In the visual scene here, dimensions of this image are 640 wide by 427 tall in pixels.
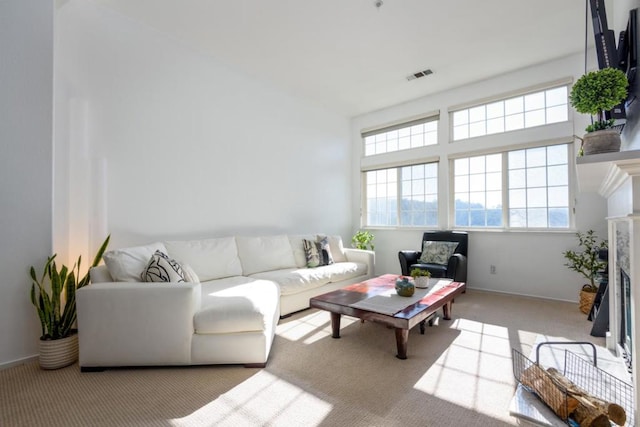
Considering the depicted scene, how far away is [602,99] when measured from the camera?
5.43 feet

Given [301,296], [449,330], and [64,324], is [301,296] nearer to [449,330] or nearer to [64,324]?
[449,330]

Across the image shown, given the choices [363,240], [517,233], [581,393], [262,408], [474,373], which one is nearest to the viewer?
[581,393]

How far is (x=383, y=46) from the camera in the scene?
3.50 m

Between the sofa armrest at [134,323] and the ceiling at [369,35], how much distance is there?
261cm

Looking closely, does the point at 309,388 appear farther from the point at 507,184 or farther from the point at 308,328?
the point at 507,184

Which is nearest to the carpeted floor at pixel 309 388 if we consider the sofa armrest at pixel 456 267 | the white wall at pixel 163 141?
the sofa armrest at pixel 456 267

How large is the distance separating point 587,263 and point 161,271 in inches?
176

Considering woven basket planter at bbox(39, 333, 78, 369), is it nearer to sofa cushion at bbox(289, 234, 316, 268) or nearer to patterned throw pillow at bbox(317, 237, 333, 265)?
sofa cushion at bbox(289, 234, 316, 268)

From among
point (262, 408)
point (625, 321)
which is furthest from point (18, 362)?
point (625, 321)

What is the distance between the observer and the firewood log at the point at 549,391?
5.06 feet

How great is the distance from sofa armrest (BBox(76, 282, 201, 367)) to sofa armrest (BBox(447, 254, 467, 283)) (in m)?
3.11

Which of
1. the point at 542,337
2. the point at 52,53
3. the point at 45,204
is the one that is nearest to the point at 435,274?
the point at 542,337

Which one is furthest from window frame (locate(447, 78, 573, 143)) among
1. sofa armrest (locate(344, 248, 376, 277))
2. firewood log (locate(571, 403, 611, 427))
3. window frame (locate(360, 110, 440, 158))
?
firewood log (locate(571, 403, 611, 427))

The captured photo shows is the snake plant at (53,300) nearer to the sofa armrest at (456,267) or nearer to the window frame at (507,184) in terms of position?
the sofa armrest at (456,267)
